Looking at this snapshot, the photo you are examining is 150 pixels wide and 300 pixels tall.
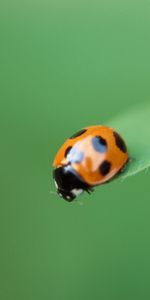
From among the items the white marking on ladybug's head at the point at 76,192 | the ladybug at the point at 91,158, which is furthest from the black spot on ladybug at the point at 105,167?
the white marking on ladybug's head at the point at 76,192

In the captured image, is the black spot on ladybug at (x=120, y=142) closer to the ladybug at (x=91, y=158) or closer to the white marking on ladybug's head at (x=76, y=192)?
the ladybug at (x=91, y=158)

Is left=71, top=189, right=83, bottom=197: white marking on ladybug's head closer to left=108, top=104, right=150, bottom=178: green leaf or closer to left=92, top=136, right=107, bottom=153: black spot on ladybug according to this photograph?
left=92, top=136, right=107, bottom=153: black spot on ladybug

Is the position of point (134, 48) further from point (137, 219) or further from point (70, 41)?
point (137, 219)

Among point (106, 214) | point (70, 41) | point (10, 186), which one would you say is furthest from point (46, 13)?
point (106, 214)

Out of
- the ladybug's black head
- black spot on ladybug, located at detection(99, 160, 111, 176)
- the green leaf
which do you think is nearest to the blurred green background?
the ladybug's black head

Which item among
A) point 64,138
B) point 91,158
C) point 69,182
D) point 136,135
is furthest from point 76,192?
point 64,138

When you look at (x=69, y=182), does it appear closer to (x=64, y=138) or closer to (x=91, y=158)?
(x=91, y=158)

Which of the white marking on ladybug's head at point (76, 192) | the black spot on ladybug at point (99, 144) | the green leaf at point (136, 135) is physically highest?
the black spot on ladybug at point (99, 144)

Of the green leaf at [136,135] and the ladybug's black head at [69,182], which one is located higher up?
the ladybug's black head at [69,182]
